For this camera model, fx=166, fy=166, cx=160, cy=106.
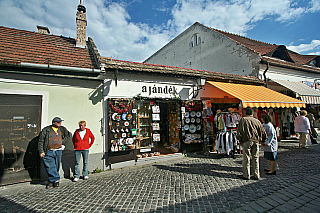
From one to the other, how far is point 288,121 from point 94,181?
37.3ft

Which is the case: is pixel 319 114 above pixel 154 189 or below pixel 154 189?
above

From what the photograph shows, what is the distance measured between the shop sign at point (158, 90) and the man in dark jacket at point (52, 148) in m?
3.16

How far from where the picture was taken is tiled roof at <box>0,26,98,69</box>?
5150mm

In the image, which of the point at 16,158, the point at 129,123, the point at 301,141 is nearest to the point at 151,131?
the point at 129,123

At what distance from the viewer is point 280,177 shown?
470 cm

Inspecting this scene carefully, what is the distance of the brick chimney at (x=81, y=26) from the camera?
7114 millimetres

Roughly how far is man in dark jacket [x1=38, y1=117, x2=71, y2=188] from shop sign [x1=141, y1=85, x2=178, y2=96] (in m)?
3.16

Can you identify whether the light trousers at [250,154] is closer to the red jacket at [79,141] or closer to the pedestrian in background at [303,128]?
the red jacket at [79,141]

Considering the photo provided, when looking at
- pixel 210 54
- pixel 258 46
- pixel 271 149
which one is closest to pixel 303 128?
pixel 271 149

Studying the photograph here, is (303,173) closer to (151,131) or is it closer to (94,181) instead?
(151,131)

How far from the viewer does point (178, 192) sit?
395 centimetres

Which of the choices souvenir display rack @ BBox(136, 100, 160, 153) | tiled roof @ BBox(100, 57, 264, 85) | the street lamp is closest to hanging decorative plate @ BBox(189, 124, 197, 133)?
the street lamp

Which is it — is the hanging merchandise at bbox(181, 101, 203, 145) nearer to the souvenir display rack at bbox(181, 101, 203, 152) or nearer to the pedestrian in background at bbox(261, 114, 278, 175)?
the souvenir display rack at bbox(181, 101, 203, 152)

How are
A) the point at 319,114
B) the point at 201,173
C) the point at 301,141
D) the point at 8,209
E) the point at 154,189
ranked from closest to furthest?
the point at 8,209 < the point at 154,189 < the point at 201,173 < the point at 301,141 < the point at 319,114
